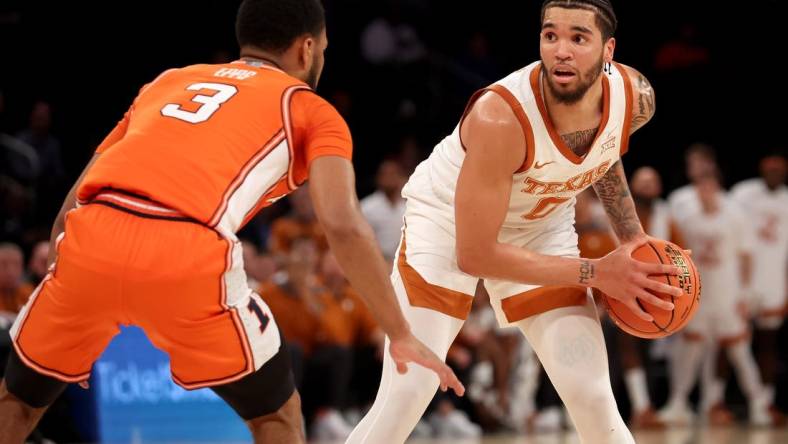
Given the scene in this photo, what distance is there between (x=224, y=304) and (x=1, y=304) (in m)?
5.01

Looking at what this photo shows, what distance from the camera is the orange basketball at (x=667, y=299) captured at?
4074 millimetres

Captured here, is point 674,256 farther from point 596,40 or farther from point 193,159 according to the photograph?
point 193,159

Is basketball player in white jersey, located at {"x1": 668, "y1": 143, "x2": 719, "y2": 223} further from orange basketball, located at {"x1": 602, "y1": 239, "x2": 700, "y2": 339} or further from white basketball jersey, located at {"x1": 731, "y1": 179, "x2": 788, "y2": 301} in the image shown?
orange basketball, located at {"x1": 602, "y1": 239, "x2": 700, "y2": 339}

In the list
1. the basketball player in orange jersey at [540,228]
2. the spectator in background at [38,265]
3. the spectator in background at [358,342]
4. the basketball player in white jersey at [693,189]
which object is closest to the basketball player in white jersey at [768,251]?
the basketball player in white jersey at [693,189]

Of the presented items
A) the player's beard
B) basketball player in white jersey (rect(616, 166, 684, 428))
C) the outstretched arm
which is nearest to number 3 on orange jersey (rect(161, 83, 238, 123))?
the player's beard

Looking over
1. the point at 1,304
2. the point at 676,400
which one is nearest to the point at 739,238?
the point at 676,400

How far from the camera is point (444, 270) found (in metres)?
4.34

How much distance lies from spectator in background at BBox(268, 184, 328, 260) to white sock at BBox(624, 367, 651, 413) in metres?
2.99

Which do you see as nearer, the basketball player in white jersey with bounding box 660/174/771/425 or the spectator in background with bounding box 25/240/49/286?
the spectator in background with bounding box 25/240/49/286

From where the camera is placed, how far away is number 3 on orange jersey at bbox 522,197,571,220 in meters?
4.38

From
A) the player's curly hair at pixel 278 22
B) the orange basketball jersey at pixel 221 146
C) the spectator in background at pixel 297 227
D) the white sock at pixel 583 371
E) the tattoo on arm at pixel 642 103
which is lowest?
the spectator in background at pixel 297 227

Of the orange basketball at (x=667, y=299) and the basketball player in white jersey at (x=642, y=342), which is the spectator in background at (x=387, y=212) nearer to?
the basketball player in white jersey at (x=642, y=342)

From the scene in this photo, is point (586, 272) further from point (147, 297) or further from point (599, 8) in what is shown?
point (147, 297)

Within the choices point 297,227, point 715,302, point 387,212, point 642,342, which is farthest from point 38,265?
point 715,302
